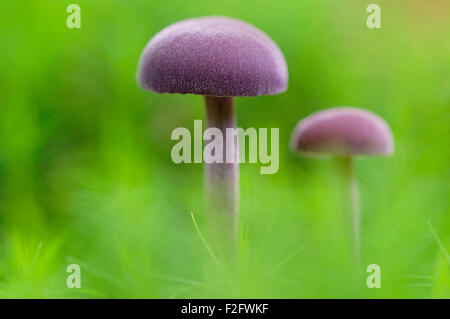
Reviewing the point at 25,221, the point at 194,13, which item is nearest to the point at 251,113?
the point at 194,13

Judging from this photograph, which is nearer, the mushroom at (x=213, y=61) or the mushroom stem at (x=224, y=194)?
the mushroom at (x=213, y=61)

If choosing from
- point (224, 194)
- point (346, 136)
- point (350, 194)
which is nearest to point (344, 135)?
point (346, 136)

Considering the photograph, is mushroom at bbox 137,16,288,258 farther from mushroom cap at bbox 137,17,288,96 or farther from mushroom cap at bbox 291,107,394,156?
mushroom cap at bbox 291,107,394,156

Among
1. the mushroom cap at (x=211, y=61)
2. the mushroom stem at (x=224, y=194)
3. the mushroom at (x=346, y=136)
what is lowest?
the mushroom stem at (x=224, y=194)

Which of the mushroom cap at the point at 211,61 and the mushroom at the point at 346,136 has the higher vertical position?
the mushroom cap at the point at 211,61

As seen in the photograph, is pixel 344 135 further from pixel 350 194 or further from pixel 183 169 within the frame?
pixel 183 169

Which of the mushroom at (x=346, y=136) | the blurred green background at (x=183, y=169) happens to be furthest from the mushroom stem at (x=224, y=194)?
the mushroom at (x=346, y=136)

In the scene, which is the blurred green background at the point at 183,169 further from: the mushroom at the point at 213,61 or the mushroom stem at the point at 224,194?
the mushroom at the point at 213,61
